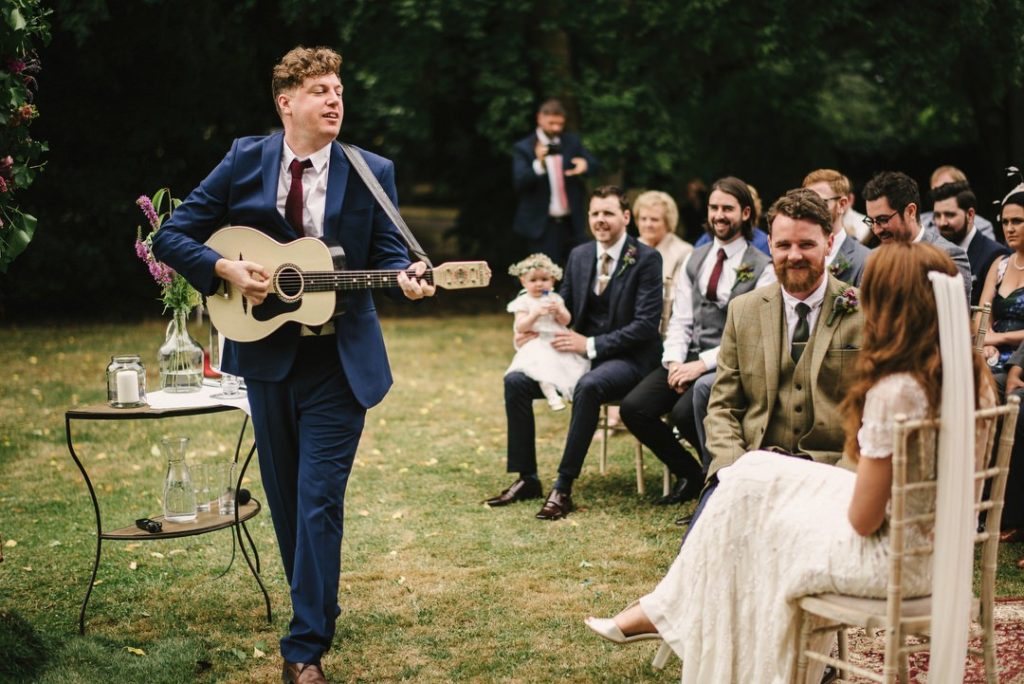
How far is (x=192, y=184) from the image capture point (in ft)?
51.8

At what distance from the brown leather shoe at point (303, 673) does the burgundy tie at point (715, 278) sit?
3295mm

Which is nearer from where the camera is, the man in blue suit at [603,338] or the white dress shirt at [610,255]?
the man in blue suit at [603,338]

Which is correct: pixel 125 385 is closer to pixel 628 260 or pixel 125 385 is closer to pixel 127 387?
pixel 127 387

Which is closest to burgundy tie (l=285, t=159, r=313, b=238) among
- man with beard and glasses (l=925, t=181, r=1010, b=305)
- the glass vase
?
the glass vase

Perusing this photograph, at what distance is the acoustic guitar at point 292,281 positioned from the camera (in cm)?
439

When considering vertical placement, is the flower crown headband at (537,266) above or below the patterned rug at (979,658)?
above

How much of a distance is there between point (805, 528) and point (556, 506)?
3258 mm

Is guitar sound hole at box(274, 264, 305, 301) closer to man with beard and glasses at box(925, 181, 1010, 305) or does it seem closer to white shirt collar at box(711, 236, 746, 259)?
white shirt collar at box(711, 236, 746, 259)

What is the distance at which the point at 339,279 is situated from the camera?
172 inches

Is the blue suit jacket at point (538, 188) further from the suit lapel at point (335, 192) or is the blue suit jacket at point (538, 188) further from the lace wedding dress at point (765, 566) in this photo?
the lace wedding dress at point (765, 566)

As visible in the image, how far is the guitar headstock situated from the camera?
14.8 ft

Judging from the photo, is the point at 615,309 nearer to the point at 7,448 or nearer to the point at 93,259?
the point at 7,448

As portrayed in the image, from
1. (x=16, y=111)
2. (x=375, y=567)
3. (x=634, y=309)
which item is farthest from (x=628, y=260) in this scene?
(x=16, y=111)

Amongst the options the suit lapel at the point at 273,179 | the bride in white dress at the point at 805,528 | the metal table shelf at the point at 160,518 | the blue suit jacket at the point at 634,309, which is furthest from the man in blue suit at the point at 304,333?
the blue suit jacket at the point at 634,309
